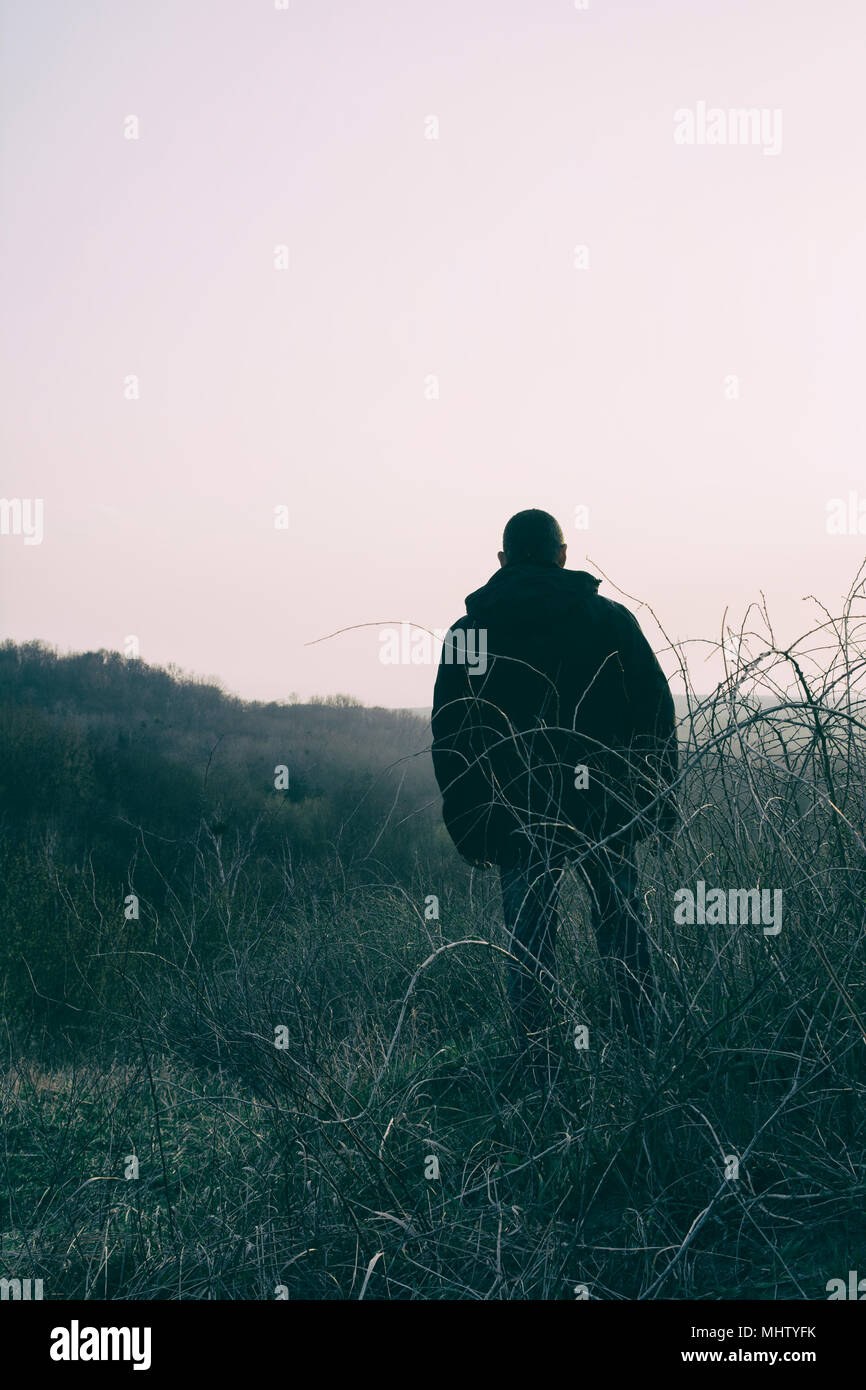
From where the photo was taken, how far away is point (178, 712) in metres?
12.9

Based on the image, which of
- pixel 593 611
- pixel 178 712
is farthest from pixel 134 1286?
pixel 178 712

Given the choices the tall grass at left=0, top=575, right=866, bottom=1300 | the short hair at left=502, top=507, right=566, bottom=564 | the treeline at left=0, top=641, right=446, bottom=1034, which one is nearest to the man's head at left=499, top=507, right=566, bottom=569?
the short hair at left=502, top=507, right=566, bottom=564

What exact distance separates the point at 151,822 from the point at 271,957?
3935 millimetres

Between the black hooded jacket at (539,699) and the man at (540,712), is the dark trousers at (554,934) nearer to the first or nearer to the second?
the man at (540,712)

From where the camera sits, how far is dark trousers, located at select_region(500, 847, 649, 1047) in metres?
2.46

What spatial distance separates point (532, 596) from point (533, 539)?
31 centimetres

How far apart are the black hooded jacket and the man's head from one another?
0.52 feet

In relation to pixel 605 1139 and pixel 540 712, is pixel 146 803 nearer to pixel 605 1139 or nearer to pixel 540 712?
pixel 540 712

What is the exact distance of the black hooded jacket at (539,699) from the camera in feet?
10.1

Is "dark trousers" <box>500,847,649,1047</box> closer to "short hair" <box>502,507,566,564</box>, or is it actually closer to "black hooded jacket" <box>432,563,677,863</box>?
"black hooded jacket" <box>432,563,677,863</box>

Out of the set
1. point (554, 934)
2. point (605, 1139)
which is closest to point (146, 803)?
point (554, 934)

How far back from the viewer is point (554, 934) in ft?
8.56
